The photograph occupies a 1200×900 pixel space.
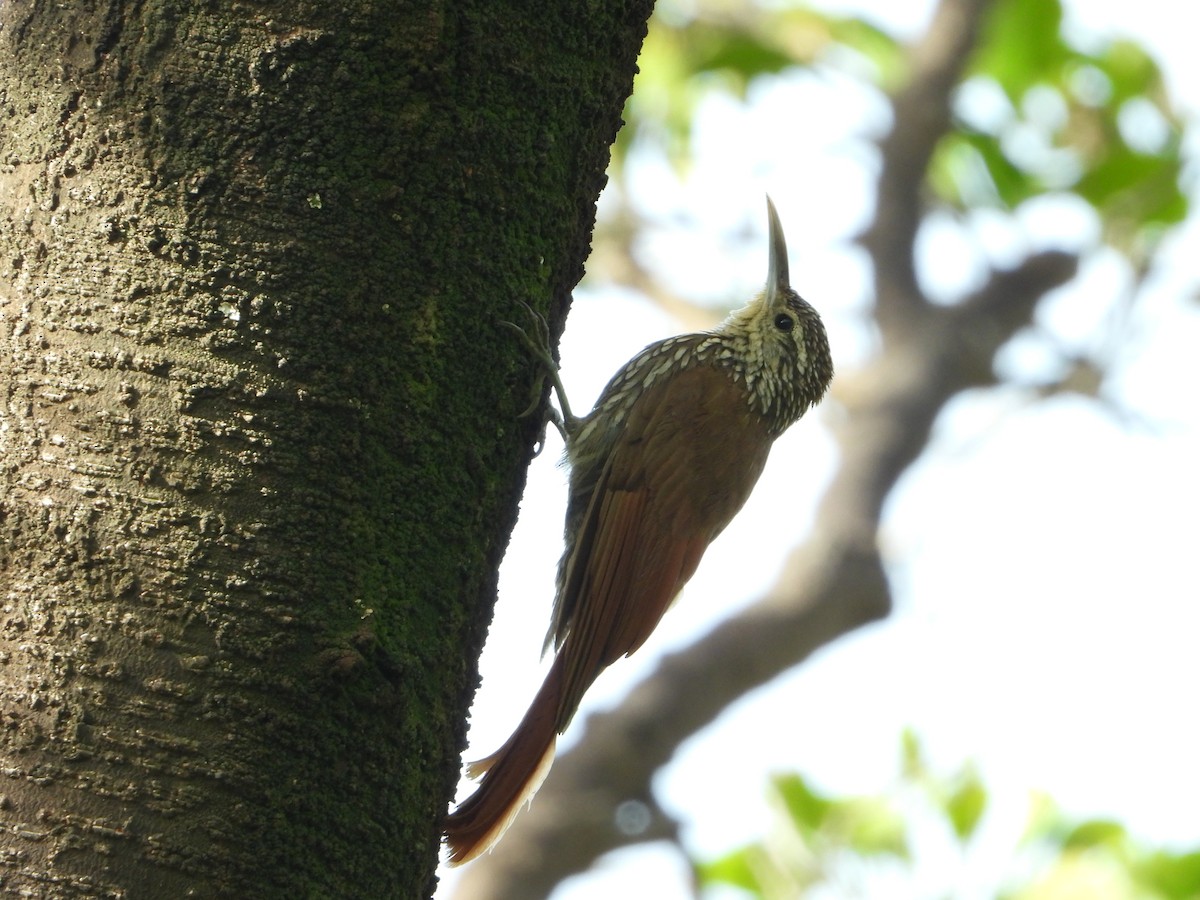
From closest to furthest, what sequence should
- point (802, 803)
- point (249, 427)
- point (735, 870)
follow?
1. point (249, 427)
2. point (735, 870)
3. point (802, 803)

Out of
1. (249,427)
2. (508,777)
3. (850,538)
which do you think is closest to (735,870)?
(850,538)

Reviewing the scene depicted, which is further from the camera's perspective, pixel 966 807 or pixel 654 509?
pixel 966 807

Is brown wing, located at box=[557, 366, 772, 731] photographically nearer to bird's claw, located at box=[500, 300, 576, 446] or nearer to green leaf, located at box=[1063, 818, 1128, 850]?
bird's claw, located at box=[500, 300, 576, 446]

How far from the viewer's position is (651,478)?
131 inches

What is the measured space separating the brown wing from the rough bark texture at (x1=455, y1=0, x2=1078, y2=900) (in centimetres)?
262

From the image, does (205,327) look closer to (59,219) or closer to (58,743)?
(59,219)

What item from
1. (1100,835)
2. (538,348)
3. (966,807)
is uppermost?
(966,807)

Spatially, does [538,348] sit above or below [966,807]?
below

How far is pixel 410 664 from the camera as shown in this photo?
1685 mm

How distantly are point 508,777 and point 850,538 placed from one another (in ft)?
15.6

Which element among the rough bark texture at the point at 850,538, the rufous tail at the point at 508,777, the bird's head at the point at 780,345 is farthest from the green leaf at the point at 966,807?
the rufous tail at the point at 508,777

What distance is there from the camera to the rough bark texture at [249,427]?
1464 millimetres

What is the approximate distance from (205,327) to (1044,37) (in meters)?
6.74

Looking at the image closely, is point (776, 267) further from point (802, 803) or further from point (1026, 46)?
point (1026, 46)
